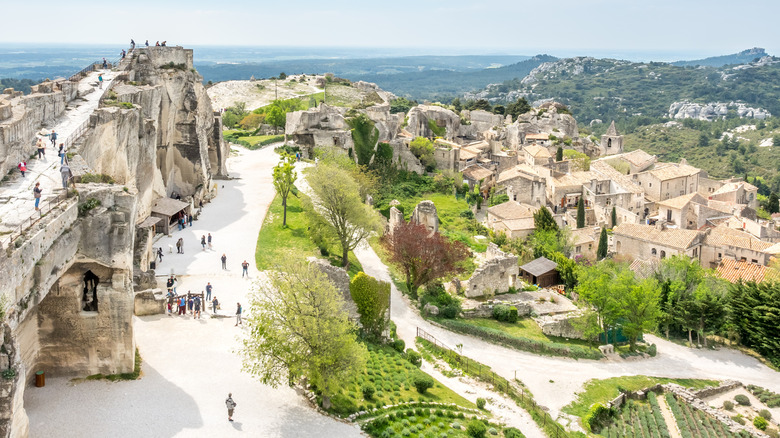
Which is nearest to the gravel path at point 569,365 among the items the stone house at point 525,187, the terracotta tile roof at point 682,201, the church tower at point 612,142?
the stone house at point 525,187

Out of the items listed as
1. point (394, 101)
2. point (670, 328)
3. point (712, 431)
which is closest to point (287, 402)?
point (712, 431)

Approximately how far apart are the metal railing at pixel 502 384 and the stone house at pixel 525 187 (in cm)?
3269

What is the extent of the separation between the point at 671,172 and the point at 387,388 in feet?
183

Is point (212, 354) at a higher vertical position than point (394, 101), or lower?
lower

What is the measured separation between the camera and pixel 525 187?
63.0 meters

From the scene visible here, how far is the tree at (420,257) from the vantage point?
1431 inches

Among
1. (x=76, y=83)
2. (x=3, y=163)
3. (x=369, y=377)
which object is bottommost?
→ (x=369, y=377)

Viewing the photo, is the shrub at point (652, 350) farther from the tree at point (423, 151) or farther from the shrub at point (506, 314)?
the tree at point (423, 151)

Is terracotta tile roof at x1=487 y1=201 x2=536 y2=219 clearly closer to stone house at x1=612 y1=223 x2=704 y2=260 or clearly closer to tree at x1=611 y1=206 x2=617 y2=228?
stone house at x1=612 y1=223 x2=704 y2=260

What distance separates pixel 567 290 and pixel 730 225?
24.0 metres

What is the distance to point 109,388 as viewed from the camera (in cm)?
2177

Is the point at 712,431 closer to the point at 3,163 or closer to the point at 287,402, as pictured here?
the point at 287,402

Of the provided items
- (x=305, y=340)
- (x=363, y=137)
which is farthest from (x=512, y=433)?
(x=363, y=137)

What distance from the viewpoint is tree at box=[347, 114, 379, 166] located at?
57.8m
